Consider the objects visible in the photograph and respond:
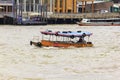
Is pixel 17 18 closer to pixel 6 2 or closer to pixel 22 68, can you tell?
pixel 6 2

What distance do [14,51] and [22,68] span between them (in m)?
11.9

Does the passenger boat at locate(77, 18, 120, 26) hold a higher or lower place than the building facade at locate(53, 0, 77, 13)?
lower

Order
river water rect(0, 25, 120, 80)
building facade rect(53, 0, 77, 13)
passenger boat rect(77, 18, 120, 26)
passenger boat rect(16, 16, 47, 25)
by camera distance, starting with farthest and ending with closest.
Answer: building facade rect(53, 0, 77, 13) → passenger boat rect(77, 18, 120, 26) → passenger boat rect(16, 16, 47, 25) → river water rect(0, 25, 120, 80)

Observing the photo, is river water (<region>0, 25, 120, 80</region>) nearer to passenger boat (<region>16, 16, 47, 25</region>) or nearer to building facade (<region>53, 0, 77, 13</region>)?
passenger boat (<region>16, 16, 47, 25</region>)

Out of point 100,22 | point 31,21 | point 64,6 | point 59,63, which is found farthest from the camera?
point 64,6

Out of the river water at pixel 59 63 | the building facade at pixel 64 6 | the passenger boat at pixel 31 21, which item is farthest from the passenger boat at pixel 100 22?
the river water at pixel 59 63

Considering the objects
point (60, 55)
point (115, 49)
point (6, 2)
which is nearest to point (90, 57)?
point (60, 55)

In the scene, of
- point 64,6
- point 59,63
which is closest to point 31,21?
point 64,6

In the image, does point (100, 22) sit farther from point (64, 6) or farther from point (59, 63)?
point (59, 63)

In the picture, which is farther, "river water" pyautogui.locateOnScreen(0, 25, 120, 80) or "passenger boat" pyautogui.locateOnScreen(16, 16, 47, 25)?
"passenger boat" pyautogui.locateOnScreen(16, 16, 47, 25)

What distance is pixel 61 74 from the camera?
29688 mm

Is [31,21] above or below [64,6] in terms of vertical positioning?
below

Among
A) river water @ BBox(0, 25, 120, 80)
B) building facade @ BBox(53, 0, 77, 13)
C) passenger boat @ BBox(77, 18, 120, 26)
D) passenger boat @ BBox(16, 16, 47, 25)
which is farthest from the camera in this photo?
building facade @ BBox(53, 0, 77, 13)

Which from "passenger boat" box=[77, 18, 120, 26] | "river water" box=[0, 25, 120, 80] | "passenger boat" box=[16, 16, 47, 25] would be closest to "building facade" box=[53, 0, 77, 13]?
"passenger boat" box=[16, 16, 47, 25]
